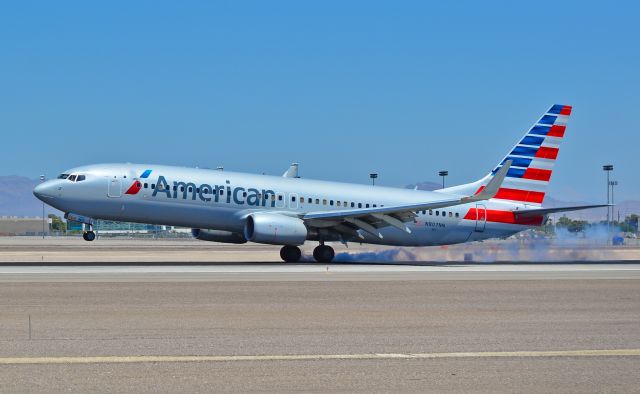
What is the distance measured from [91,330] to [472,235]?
35.5 meters

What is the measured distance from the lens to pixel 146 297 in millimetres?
22812

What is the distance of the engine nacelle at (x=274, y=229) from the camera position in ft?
136

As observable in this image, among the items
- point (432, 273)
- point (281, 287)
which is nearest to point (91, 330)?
point (281, 287)

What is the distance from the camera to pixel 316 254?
44.3 m

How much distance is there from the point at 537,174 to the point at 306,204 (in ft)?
44.6

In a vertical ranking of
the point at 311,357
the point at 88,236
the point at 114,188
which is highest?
the point at 114,188

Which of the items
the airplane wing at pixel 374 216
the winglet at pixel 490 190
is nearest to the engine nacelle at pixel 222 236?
the airplane wing at pixel 374 216

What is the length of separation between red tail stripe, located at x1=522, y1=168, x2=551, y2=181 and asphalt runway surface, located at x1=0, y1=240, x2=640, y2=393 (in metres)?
21.3

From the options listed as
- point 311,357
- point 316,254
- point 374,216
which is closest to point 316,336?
point 311,357

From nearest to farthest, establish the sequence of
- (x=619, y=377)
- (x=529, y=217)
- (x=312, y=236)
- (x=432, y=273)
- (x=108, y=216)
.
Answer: (x=619, y=377), (x=432, y=273), (x=108, y=216), (x=312, y=236), (x=529, y=217)

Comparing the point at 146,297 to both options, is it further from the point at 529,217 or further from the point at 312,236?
the point at 529,217

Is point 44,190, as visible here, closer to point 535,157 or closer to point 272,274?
point 272,274

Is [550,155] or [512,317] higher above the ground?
[550,155]

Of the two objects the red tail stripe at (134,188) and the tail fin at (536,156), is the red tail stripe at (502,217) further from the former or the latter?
the red tail stripe at (134,188)
